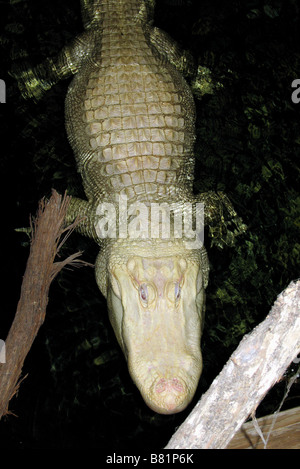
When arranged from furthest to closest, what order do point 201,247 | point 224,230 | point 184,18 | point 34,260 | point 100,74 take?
point 184,18 → point 224,230 → point 100,74 → point 201,247 → point 34,260

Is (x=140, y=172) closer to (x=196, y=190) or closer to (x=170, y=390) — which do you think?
(x=196, y=190)

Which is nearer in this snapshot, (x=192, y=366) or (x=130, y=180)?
(x=192, y=366)

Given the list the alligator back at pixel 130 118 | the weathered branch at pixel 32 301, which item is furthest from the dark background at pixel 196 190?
the weathered branch at pixel 32 301

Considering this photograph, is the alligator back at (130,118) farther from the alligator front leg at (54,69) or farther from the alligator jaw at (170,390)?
the alligator jaw at (170,390)

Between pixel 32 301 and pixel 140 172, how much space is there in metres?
1.12

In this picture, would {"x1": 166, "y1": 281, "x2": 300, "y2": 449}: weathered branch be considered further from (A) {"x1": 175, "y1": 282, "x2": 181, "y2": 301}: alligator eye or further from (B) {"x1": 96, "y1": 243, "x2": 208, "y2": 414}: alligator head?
(A) {"x1": 175, "y1": 282, "x2": 181, "y2": 301}: alligator eye

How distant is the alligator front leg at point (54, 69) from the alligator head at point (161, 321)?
1735 millimetres

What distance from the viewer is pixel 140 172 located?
3064 millimetres

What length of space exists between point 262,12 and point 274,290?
236 cm

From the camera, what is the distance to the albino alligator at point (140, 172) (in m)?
2.38

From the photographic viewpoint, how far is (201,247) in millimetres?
3018
